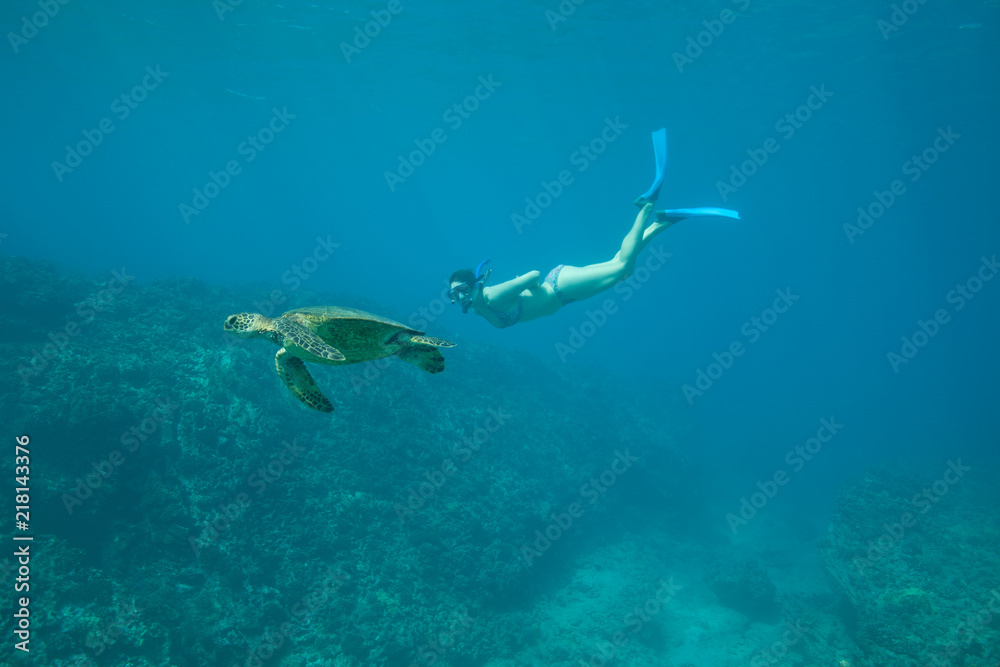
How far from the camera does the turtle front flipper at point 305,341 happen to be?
3.43m

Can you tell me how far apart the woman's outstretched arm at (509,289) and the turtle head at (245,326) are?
492cm

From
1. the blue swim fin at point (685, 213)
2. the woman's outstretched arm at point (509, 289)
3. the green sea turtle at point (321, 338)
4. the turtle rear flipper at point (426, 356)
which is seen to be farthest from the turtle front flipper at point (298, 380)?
the blue swim fin at point (685, 213)

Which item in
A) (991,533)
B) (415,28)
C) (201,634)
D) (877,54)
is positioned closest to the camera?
(201,634)

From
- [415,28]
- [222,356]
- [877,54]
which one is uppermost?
[877,54]

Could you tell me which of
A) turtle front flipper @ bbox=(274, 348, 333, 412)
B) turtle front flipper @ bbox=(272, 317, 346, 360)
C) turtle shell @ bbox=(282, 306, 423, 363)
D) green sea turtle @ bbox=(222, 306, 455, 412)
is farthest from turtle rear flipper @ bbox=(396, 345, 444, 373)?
turtle front flipper @ bbox=(274, 348, 333, 412)

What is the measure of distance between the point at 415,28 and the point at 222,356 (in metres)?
22.7

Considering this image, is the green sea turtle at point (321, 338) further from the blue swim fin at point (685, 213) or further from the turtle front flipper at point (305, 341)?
the blue swim fin at point (685, 213)

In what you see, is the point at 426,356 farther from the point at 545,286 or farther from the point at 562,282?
the point at 562,282

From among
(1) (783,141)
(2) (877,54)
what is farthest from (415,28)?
(1) (783,141)

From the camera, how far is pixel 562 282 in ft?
29.6

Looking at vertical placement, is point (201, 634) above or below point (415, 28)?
below

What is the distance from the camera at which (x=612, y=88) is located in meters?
29.1

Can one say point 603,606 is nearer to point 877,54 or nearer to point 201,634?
point 201,634

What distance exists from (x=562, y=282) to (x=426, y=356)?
5350 millimetres
